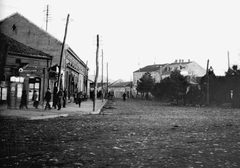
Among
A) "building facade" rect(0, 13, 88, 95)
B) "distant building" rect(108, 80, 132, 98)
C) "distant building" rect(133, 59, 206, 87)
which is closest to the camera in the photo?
"building facade" rect(0, 13, 88, 95)

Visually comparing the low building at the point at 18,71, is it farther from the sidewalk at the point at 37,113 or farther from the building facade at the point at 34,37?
the building facade at the point at 34,37

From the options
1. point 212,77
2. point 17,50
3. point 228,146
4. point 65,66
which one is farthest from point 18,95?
point 212,77

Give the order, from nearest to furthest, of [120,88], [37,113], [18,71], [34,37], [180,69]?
[37,113], [18,71], [34,37], [180,69], [120,88]

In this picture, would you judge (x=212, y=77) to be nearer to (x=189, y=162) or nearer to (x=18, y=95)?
(x=18, y=95)

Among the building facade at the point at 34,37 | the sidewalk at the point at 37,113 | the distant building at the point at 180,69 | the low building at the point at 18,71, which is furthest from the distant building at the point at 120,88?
the sidewalk at the point at 37,113

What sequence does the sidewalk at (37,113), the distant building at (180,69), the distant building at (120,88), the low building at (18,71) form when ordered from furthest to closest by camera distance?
the distant building at (120,88) → the distant building at (180,69) → the low building at (18,71) → the sidewalk at (37,113)

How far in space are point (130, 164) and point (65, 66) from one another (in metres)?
29.2

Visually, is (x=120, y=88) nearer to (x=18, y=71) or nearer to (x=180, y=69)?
(x=180, y=69)

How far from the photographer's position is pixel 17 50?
2383cm

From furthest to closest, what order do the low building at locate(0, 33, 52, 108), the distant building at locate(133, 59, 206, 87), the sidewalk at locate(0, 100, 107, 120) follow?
the distant building at locate(133, 59, 206, 87) < the low building at locate(0, 33, 52, 108) < the sidewalk at locate(0, 100, 107, 120)

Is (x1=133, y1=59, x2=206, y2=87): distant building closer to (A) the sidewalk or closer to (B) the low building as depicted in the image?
(B) the low building

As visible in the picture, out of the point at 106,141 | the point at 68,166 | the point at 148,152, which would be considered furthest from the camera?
the point at 106,141

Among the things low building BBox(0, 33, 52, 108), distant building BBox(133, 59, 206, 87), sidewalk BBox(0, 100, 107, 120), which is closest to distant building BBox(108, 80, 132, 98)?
distant building BBox(133, 59, 206, 87)

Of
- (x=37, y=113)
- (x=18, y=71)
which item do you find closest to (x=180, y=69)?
(x=18, y=71)
